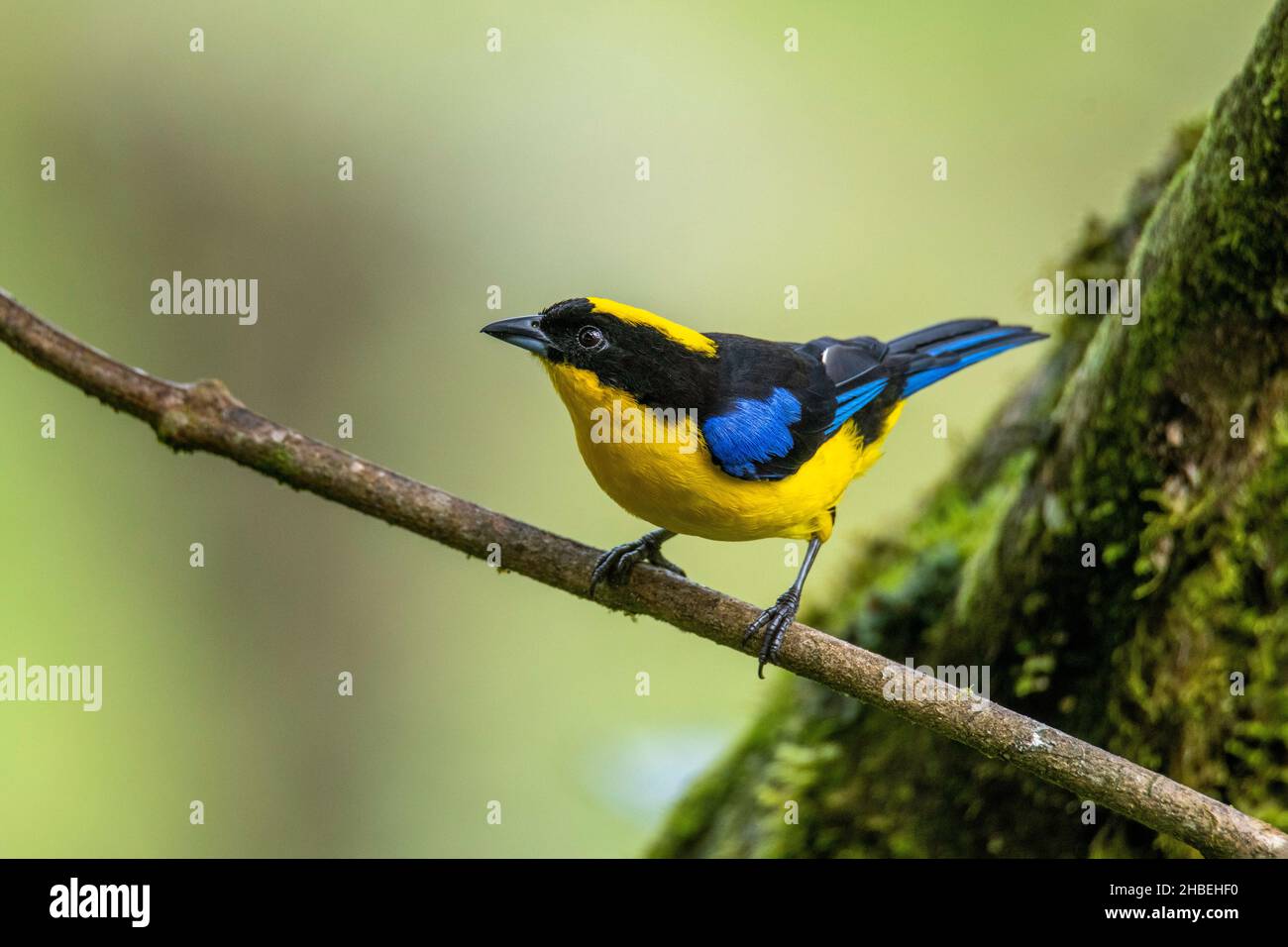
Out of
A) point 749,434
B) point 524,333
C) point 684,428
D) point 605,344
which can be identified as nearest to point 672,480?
point 684,428

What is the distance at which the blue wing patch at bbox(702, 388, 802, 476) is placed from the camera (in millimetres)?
4016

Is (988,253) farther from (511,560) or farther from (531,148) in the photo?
(511,560)

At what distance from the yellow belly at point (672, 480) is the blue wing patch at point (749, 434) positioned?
4 cm

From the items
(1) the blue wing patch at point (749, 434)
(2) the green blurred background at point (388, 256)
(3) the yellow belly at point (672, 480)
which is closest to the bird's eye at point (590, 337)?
(3) the yellow belly at point (672, 480)

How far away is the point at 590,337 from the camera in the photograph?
4.01 metres

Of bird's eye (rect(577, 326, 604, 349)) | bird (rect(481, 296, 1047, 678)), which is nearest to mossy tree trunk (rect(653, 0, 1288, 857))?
bird (rect(481, 296, 1047, 678))

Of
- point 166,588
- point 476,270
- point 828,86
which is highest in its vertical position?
point 828,86

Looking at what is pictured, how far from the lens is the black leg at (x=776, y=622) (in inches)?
135

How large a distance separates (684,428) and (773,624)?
2.49 feet

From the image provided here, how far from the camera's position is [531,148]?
8367 millimetres

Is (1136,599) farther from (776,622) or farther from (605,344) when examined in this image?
(605,344)

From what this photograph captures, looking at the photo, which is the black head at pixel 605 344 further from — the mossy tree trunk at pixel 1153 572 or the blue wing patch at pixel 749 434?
the mossy tree trunk at pixel 1153 572
